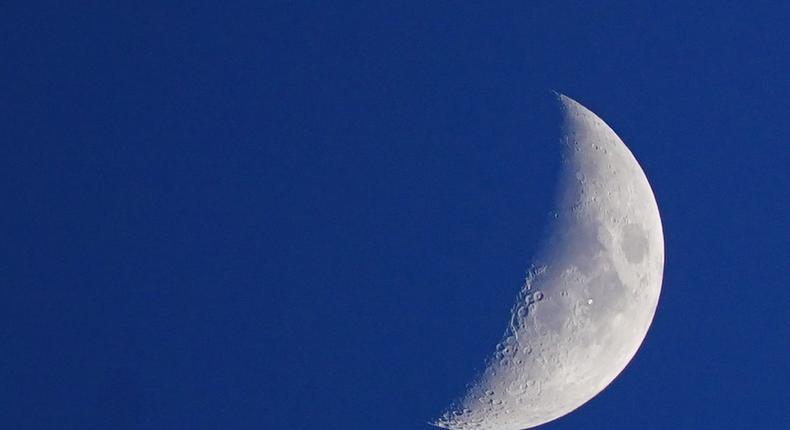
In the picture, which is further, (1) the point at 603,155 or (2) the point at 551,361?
(1) the point at 603,155

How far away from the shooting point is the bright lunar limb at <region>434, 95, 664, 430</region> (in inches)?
268

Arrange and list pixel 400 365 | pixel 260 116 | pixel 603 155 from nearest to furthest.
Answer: pixel 400 365, pixel 260 116, pixel 603 155

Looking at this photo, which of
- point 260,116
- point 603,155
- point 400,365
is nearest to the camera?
point 400,365

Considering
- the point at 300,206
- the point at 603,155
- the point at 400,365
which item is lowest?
the point at 400,365

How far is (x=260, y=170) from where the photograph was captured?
6699 millimetres

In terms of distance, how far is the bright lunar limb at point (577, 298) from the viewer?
22.4ft

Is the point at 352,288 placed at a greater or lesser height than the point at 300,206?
lesser

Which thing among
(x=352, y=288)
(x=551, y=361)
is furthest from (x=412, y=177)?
(x=551, y=361)

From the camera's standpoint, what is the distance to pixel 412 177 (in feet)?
21.6

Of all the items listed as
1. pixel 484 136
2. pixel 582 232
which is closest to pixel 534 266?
pixel 582 232

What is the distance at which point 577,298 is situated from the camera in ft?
22.5

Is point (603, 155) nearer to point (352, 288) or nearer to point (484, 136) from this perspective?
point (484, 136)

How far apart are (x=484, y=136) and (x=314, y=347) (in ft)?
6.05

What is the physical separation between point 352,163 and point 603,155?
83.3 inches
